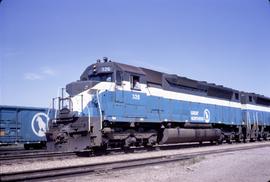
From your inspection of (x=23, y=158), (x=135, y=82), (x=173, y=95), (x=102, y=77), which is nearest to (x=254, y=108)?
(x=173, y=95)

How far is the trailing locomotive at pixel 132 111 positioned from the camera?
48.6 ft

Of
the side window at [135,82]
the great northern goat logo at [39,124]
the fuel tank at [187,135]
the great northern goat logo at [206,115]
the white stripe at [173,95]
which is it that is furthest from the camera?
the great northern goat logo at [206,115]

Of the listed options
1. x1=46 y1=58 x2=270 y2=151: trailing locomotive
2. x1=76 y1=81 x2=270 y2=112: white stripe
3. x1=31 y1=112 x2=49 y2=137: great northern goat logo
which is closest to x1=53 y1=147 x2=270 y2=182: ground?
x1=46 y1=58 x2=270 y2=151: trailing locomotive

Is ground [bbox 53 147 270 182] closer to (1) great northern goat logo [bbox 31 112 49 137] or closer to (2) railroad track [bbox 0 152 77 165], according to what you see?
(2) railroad track [bbox 0 152 77 165]

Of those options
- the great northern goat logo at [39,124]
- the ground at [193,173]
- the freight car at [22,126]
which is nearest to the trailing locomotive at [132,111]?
the ground at [193,173]

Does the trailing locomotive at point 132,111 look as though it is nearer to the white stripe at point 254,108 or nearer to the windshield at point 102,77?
the windshield at point 102,77

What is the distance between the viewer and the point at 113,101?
1590 centimetres

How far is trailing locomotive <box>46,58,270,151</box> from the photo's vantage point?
14828 mm

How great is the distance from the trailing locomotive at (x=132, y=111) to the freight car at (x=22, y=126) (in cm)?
593

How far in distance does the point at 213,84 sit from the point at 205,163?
44.7 ft

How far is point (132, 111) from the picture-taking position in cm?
1688

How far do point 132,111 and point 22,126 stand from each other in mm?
8185

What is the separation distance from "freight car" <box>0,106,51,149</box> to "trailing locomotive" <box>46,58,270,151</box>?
5.93 meters

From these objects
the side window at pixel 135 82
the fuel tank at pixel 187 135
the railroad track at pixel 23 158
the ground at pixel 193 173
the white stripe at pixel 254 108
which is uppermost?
the side window at pixel 135 82
